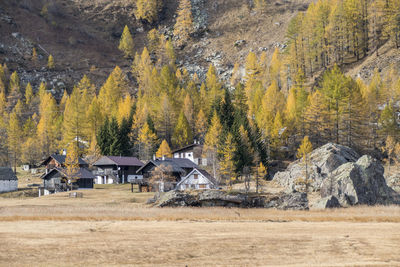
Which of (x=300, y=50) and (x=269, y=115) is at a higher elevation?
(x=300, y=50)

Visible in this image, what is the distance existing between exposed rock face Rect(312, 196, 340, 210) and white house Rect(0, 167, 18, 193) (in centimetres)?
5819

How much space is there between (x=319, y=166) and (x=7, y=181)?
187ft

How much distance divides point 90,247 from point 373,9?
396 feet

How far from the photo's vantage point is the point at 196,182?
270 ft

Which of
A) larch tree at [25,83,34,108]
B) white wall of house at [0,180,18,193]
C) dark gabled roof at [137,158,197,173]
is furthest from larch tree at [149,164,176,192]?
larch tree at [25,83,34,108]

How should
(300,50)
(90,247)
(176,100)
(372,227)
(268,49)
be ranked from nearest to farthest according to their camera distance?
(90,247), (372,227), (176,100), (300,50), (268,49)

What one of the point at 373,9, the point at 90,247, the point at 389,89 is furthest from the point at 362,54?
the point at 90,247

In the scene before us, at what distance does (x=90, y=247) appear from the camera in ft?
99.6

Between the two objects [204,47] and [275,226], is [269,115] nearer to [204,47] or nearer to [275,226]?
[275,226]

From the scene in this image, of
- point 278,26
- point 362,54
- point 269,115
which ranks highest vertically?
point 278,26

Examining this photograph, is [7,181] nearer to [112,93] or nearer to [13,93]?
[112,93]

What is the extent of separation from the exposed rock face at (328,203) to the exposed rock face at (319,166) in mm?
15619

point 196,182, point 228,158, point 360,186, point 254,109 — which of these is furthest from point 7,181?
point 360,186

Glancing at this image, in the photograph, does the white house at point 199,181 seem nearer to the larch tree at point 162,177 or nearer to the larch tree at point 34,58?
the larch tree at point 162,177
